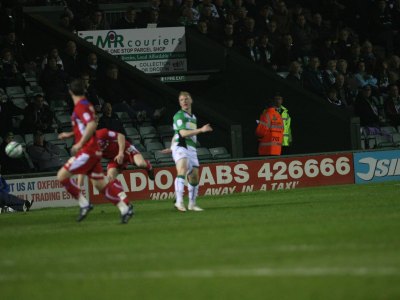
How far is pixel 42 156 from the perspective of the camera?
23719 millimetres

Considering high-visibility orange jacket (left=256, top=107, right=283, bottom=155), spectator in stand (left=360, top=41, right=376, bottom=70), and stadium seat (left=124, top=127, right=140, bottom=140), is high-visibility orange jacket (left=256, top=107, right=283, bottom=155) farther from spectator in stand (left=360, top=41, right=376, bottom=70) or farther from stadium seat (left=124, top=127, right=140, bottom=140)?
spectator in stand (left=360, top=41, right=376, bottom=70)

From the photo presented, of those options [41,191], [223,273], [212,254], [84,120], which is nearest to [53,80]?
[41,191]

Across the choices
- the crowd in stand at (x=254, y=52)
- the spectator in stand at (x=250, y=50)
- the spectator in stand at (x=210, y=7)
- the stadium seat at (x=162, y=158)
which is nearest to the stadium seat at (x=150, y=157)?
the stadium seat at (x=162, y=158)

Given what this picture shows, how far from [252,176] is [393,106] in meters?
6.12

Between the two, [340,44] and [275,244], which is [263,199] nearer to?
[275,244]

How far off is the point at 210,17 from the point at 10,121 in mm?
8012

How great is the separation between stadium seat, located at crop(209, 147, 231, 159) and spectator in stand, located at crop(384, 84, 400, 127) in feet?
18.4

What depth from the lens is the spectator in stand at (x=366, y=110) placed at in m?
29.1

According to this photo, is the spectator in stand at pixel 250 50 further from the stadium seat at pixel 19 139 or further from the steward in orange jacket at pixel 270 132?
the stadium seat at pixel 19 139

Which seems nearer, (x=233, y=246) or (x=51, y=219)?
Answer: (x=233, y=246)

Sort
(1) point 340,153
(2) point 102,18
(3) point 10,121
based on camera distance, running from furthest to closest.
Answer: (2) point 102,18
(1) point 340,153
(3) point 10,121

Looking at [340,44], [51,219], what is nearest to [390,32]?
[340,44]

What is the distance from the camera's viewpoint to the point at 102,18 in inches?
1137

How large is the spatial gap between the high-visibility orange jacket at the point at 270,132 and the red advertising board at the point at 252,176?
0.53 m
